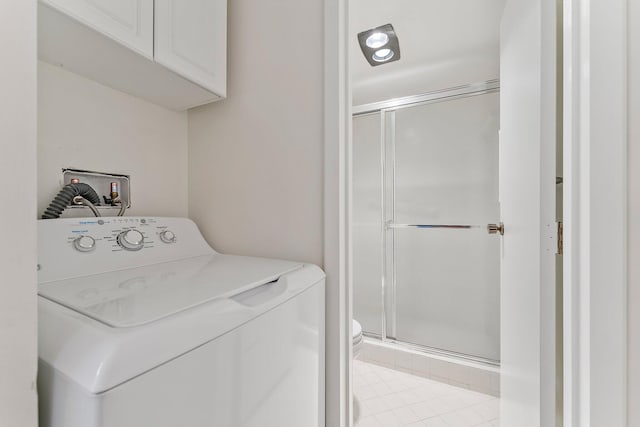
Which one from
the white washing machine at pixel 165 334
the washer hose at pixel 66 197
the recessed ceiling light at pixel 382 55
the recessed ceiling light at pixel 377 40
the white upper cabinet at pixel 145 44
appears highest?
the recessed ceiling light at pixel 377 40

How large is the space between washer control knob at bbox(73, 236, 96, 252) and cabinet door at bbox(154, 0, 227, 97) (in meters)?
0.56

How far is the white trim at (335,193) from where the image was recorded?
3.04 feet

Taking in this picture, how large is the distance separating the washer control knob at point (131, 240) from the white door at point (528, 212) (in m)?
1.19

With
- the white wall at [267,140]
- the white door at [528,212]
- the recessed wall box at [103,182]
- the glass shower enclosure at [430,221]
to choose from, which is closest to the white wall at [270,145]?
the white wall at [267,140]

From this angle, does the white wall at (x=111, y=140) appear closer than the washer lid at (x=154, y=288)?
No

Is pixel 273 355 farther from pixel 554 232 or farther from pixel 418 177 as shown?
pixel 418 177

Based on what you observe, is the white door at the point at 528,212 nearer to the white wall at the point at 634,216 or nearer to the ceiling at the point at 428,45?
the white wall at the point at 634,216

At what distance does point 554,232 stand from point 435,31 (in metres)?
1.40

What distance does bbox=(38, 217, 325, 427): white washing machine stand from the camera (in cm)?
35

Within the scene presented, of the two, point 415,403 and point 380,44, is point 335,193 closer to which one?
point 380,44

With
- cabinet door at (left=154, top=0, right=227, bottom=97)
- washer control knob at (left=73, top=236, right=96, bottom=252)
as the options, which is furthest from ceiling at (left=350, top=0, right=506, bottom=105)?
washer control knob at (left=73, top=236, right=96, bottom=252)

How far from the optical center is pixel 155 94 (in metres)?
1.05

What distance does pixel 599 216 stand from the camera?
2.03 ft

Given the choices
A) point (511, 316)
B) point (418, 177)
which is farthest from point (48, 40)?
point (418, 177)
